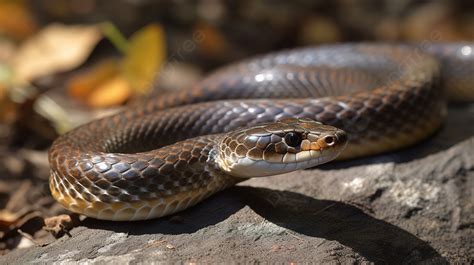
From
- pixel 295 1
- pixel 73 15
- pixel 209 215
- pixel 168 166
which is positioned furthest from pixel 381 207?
pixel 73 15

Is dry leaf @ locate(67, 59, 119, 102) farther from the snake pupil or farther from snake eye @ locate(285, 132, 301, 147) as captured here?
the snake pupil

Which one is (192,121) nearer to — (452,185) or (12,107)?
(452,185)

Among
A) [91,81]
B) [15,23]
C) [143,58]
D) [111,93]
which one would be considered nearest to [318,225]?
[143,58]

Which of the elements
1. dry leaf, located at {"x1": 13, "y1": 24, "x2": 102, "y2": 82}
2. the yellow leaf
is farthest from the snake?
dry leaf, located at {"x1": 13, "y1": 24, "x2": 102, "y2": 82}

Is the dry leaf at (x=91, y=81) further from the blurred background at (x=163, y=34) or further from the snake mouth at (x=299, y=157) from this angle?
the snake mouth at (x=299, y=157)

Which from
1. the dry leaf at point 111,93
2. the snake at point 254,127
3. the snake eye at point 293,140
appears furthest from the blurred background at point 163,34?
the snake eye at point 293,140

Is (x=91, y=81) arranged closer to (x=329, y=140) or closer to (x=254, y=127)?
(x=254, y=127)

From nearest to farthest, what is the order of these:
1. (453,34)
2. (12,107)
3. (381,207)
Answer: (381,207)
(12,107)
(453,34)
